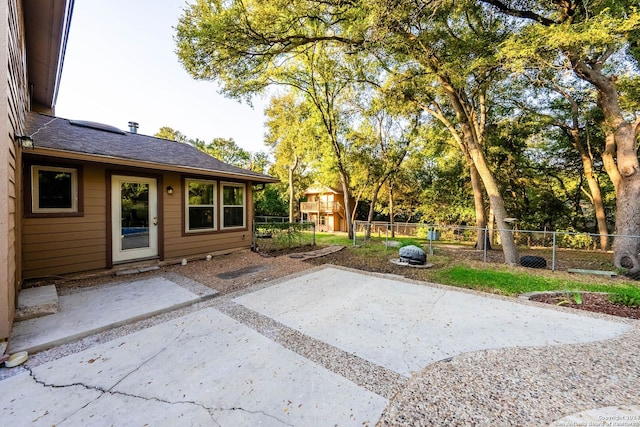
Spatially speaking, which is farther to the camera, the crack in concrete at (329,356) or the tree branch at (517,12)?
the tree branch at (517,12)

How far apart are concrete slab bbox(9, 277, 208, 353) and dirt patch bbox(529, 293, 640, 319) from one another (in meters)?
5.75

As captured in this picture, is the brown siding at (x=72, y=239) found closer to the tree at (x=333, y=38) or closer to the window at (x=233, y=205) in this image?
the window at (x=233, y=205)

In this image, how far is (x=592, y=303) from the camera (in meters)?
3.96

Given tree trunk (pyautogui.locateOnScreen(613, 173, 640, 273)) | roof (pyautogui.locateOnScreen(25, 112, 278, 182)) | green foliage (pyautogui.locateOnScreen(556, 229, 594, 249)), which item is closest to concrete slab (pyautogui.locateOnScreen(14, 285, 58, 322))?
roof (pyautogui.locateOnScreen(25, 112, 278, 182))

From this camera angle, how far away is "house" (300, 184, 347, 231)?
86.7ft

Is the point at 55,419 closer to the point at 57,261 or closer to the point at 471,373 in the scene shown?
the point at 471,373

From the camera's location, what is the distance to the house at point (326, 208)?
2642cm

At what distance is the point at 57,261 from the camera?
4.54m

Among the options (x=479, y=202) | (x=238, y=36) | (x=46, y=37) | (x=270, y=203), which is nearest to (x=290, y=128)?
(x=238, y=36)

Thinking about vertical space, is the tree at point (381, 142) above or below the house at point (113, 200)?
above

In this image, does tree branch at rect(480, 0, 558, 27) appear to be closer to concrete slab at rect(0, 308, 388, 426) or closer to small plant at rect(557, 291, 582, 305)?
small plant at rect(557, 291, 582, 305)

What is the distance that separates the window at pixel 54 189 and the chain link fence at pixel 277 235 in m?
4.32

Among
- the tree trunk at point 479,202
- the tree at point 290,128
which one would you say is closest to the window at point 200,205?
the tree at point 290,128

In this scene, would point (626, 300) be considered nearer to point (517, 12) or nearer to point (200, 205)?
point (517, 12)
